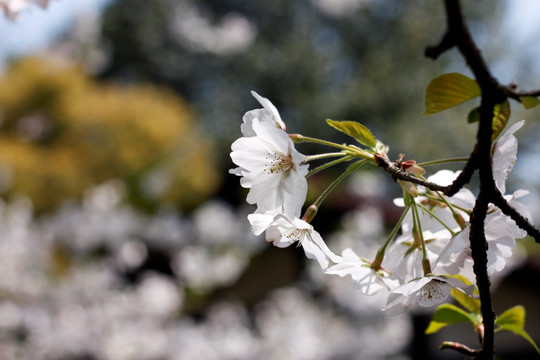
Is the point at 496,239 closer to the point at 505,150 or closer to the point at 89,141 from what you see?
the point at 505,150

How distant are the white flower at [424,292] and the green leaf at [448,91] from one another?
0.09 m

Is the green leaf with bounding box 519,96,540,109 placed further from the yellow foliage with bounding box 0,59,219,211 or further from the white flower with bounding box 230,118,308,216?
the yellow foliage with bounding box 0,59,219,211

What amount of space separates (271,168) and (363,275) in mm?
90

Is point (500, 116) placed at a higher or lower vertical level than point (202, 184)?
lower

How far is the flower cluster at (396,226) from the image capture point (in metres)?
0.27

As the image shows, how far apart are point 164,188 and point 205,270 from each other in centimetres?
125

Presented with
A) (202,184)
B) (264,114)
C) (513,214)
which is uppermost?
(202,184)

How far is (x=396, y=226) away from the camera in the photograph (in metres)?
0.31

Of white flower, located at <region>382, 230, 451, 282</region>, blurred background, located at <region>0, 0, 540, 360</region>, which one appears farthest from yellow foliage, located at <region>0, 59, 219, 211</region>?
white flower, located at <region>382, 230, 451, 282</region>

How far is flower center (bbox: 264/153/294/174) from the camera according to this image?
0.99 ft

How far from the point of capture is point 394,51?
24.2 feet

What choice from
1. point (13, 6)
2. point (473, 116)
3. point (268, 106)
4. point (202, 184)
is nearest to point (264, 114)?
point (268, 106)

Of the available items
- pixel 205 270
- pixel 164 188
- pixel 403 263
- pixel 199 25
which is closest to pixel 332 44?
pixel 199 25

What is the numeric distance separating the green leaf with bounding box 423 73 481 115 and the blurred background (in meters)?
0.03
